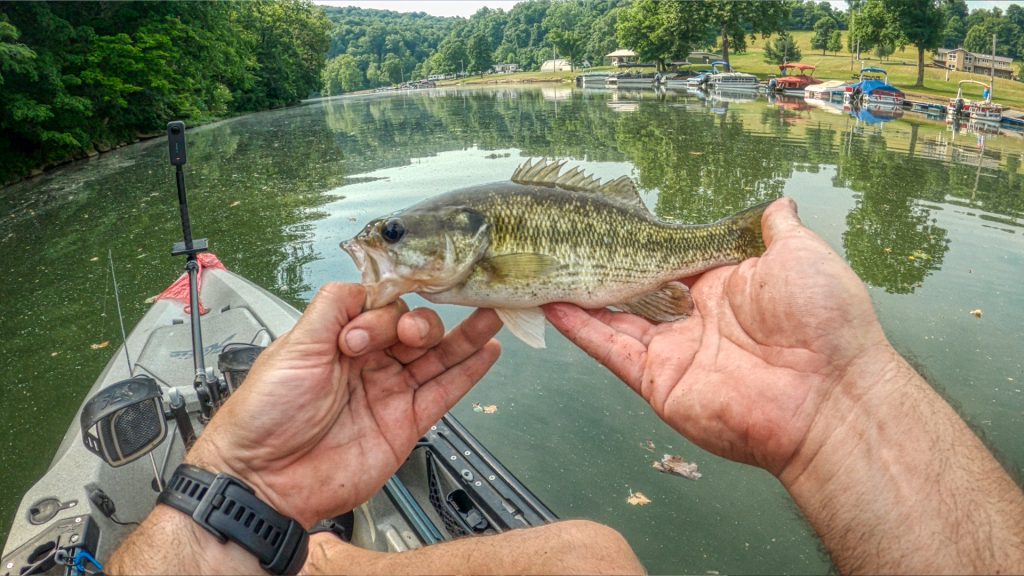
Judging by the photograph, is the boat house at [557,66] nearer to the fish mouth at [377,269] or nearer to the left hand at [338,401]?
the left hand at [338,401]

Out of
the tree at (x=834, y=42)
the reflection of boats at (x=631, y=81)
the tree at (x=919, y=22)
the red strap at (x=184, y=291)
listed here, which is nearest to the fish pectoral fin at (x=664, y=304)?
the red strap at (x=184, y=291)

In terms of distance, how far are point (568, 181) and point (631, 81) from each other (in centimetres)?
7767

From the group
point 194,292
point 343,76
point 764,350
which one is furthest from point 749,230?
point 343,76

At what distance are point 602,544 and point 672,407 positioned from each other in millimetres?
709

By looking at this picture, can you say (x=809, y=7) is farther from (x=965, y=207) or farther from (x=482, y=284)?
(x=482, y=284)

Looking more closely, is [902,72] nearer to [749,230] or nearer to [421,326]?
[749,230]

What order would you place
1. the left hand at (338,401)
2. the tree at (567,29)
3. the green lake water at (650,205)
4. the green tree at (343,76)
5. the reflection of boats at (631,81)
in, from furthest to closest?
the green tree at (343,76)
the tree at (567,29)
the reflection of boats at (631,81)
the green lake water at (650,205)
the left hand at (338,401)

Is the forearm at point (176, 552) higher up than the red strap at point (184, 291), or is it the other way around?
the forearm at point (176, 552)

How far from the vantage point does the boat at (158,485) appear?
9.41 feet

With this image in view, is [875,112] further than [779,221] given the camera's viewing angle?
Yes

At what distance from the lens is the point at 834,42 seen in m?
90.1

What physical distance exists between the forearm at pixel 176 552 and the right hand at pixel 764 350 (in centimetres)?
176

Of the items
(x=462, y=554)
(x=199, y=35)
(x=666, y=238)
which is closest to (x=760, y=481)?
(x=666, y=238)

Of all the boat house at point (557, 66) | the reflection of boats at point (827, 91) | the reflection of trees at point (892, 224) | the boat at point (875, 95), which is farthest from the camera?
the boat house at point (557, 66)
